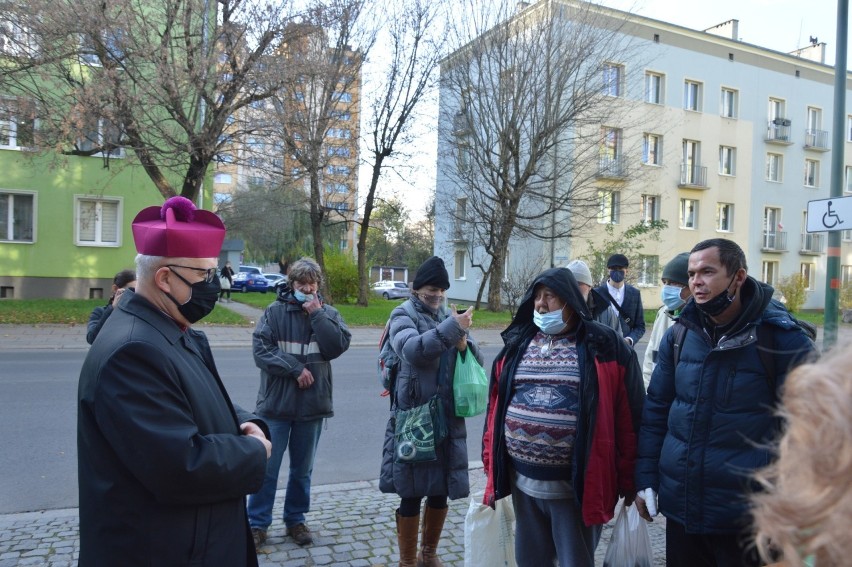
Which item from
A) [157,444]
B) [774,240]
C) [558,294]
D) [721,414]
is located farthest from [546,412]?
[774,240]

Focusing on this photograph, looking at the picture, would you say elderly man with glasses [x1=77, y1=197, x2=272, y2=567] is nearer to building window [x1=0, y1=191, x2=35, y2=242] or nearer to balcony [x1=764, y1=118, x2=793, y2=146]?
building window [x1=0, y1=191, x2=35, y2=242]

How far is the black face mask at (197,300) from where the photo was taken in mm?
2418

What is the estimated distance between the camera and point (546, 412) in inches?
128

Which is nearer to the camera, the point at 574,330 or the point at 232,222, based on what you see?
the point at 574,330

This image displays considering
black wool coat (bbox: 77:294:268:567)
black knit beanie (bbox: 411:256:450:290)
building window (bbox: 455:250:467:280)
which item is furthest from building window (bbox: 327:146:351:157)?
black wool coat (bbox: 77:294:268:567)

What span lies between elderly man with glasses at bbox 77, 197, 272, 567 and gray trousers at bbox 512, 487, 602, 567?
1.58m

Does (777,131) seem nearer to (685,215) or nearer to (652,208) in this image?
(685,215)

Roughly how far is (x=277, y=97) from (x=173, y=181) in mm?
7626

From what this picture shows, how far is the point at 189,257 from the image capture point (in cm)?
243

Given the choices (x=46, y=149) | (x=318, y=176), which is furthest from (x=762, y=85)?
(x=46, y=149)

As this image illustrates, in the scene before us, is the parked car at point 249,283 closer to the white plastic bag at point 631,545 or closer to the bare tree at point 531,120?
the bare tree at point 531,120

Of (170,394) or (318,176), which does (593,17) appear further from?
(170,394)

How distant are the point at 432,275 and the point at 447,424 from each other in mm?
954

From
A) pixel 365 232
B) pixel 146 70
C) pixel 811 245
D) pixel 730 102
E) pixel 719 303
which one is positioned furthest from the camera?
pixel 811 245
